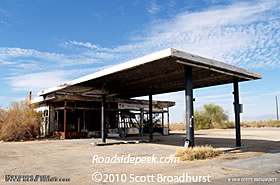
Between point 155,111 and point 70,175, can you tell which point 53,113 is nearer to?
point 155,111

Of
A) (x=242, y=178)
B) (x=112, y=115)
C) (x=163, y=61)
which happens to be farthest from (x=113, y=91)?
(x=242, y=178)

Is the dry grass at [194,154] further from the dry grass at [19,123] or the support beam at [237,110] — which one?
the dry grass at [19,123]

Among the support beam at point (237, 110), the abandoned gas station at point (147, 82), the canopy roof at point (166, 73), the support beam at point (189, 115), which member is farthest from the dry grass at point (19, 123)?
the support beam at point (237, 110)

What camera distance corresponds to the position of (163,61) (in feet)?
35.8

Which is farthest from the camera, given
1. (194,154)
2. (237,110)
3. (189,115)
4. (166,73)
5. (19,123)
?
(19,123)

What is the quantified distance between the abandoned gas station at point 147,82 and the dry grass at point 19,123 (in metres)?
1.79

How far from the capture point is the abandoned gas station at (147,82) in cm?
1122

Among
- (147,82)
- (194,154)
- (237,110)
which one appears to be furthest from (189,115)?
(147,82)

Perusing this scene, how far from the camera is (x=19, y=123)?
69.5 ft

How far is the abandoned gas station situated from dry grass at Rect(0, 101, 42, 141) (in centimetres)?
179

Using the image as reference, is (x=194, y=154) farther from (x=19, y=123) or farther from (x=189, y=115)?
(x=19, y=123)

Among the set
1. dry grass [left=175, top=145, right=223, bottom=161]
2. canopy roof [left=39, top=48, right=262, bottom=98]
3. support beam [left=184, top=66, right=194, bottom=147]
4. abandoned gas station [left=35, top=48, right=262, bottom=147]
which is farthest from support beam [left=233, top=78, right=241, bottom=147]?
dry grass [left=175, top=145, right=223, bottom=161]

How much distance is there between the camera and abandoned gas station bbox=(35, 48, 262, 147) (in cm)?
1122

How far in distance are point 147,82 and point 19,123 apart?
12355 mm
